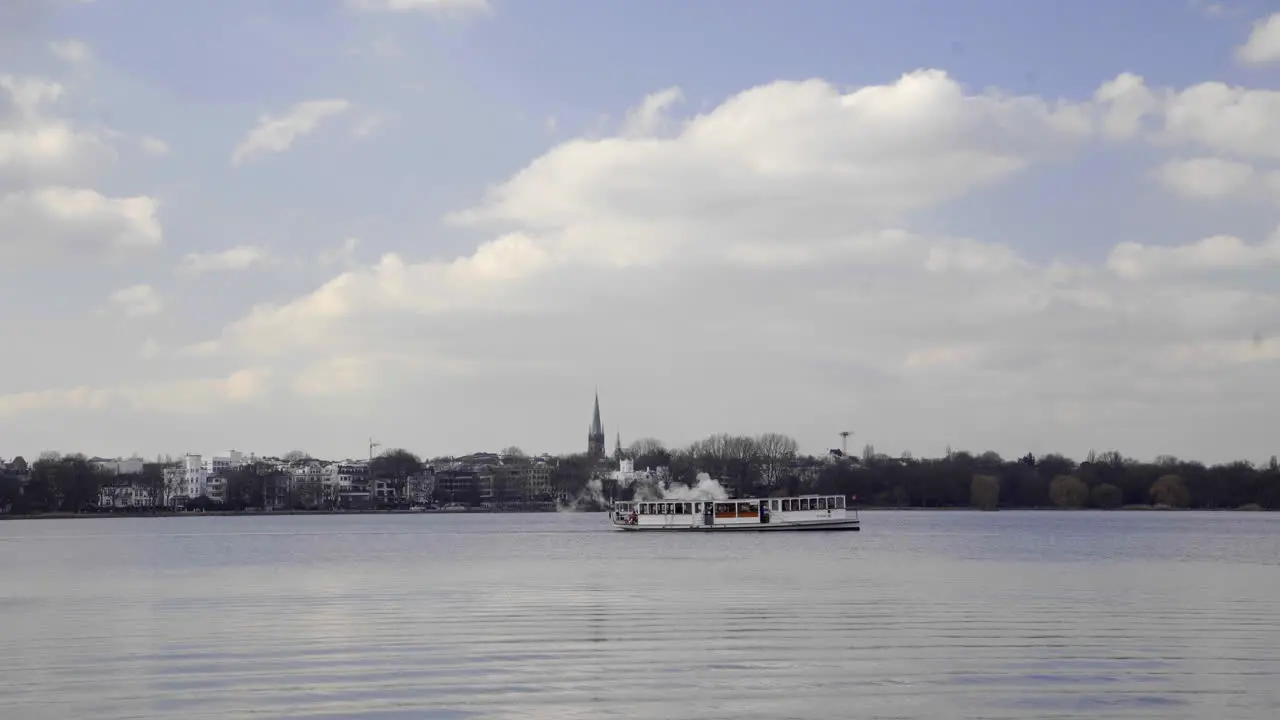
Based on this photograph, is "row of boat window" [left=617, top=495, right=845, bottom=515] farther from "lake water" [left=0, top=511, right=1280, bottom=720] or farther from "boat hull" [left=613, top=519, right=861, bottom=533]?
"lake water" [left=0, top=511, right=1280, bottom=720]

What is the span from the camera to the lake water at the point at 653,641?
2411cm

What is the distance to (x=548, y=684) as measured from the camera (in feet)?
85.5

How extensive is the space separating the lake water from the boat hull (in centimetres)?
4224

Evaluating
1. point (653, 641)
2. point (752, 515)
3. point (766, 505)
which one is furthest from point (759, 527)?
point (653, 641)

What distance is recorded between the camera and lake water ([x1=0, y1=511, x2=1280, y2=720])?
24.1 meters

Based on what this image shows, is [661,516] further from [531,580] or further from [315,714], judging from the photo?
[315,714]

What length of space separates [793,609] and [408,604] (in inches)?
468

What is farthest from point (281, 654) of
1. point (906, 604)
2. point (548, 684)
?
point (906, 604)

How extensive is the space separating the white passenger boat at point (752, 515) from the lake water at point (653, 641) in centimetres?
4291

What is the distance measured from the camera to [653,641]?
32.6 meters

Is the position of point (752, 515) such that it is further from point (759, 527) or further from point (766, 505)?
point (759, 527)

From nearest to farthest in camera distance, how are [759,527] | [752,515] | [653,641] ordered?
[653,641], [759,527], [752,515]

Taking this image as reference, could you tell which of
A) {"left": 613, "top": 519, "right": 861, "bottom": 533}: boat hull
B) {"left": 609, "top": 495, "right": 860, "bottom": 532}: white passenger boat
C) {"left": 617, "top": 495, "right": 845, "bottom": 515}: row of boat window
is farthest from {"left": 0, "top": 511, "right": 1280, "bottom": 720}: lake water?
{"left": 617, "top": 495, "right": 845, "bottom": 515}: row of boat window

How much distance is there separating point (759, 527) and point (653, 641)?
79347mm
